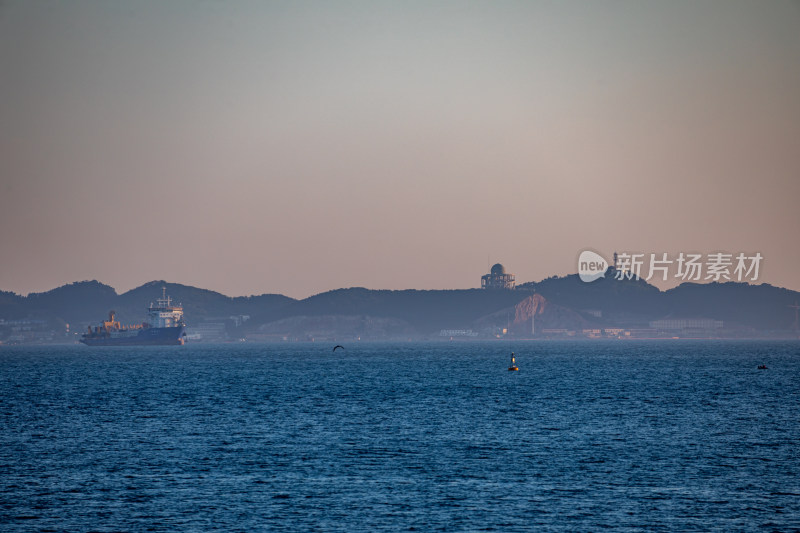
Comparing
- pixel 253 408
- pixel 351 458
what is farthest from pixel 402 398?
pixel 351 458

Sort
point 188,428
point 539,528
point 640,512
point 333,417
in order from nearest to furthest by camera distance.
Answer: point 539,528, point 640,512, point 188,428, point 333,417

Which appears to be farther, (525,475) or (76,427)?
(76,427)

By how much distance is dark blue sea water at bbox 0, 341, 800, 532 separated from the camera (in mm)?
40812

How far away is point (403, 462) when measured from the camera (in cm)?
5525

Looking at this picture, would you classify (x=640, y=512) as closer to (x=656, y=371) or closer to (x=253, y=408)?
(x=253, y=408)

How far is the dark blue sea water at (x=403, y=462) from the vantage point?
40.8 m

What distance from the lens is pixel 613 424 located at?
7512cm

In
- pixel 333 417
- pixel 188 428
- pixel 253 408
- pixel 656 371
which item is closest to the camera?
pixel 188 428

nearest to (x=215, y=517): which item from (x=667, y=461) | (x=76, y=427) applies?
(x=667, y=461)

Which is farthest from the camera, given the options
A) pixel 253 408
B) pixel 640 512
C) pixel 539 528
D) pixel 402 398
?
pixel 402 398

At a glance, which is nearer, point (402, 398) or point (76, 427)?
point (76, 427)

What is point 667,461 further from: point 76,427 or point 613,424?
point 76,427

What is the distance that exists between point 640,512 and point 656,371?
132 m

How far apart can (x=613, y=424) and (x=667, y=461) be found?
19.9 metres
